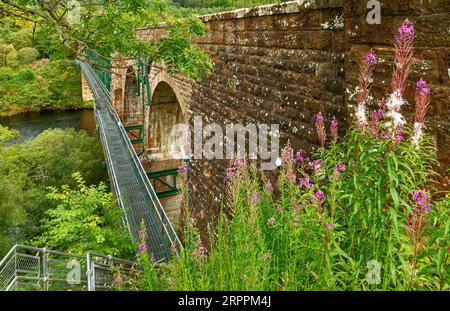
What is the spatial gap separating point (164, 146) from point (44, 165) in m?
6.19

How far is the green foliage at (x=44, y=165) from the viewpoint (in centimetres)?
1402

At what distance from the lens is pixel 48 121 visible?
33.3m

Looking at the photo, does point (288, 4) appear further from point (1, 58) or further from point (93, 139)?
point (1, 58)

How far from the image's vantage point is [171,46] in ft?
16.2

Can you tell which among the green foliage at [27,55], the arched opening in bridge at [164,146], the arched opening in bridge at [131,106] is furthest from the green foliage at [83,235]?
the green foliage at [27,55]

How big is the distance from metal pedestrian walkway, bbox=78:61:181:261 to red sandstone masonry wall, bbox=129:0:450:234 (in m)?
0.88

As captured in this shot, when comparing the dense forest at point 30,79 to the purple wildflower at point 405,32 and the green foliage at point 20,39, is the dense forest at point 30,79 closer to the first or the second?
the green foliage at point 20,39

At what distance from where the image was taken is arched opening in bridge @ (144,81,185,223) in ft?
43.6

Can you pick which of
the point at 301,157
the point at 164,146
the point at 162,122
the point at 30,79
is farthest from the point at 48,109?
the point at 301,157

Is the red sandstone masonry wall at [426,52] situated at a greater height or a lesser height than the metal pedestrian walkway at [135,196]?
greater

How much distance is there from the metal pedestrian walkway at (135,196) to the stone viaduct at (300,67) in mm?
871

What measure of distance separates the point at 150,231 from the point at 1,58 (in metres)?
43.2

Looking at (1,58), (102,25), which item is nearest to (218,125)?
(102,25)

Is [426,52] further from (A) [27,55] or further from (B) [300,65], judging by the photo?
(A) [27,55]
